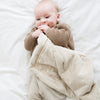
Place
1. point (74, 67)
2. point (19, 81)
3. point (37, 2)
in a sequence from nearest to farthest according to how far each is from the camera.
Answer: point (74, 67) < point (19, 81) < point (37, 2)

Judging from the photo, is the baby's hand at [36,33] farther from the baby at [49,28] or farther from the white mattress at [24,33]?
the white mattress at [24,33]

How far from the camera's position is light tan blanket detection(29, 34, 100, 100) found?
978 millimetres

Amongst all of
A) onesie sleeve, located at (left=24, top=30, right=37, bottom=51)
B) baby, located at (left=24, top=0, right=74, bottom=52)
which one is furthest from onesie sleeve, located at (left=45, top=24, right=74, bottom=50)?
onesie sleeve, located at (left=24, top=30, right=37, bottom=51)

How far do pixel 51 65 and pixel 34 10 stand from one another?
1.35 ft

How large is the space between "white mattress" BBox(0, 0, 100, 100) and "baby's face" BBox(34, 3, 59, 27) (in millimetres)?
90

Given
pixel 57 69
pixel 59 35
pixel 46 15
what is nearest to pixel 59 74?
pixel 57 69

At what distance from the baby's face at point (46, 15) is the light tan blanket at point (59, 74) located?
0.17 meters

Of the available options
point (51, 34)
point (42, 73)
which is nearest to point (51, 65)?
point (42, 73)

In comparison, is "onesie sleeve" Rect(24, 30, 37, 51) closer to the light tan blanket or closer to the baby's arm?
the baby's arm

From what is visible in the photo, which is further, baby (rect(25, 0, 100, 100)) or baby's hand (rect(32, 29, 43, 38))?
baby's hand (rect(32, 29, 43, 38))

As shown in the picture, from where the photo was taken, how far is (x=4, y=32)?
124 cm

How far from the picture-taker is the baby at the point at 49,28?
1061mm

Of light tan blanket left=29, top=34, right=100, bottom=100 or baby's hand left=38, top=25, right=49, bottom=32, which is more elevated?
baby's hand left=38, top=25, right=49, bottom=32

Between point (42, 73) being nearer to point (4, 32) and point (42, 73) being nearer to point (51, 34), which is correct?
point (51, 34)
